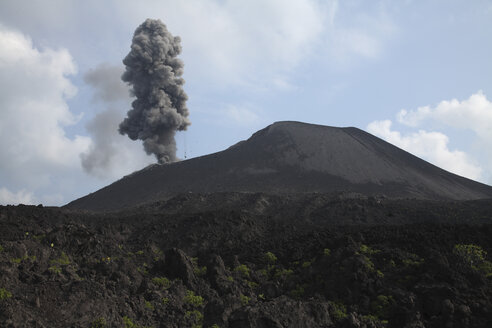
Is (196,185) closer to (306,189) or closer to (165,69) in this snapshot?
(306,189)

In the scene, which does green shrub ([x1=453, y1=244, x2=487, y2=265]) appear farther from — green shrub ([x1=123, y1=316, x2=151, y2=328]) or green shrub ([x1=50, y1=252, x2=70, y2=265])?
green shrub ([x1=50, y1=252, x2=70, y2=265])

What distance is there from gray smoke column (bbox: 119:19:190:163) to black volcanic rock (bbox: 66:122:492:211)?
18.7 ft

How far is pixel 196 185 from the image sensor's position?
61.8 metres

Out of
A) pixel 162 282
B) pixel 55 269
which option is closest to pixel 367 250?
pixel 162 282

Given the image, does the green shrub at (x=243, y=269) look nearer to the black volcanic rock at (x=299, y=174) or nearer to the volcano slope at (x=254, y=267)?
the volcano slope at (x=254, y=267)

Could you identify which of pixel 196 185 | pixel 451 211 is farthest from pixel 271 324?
pixel 196 185

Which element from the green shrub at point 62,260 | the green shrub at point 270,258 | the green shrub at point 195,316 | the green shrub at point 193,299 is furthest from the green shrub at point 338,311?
the green shrub at point 62,260

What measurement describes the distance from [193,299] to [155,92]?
59.6 metres

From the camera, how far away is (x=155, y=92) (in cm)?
7444

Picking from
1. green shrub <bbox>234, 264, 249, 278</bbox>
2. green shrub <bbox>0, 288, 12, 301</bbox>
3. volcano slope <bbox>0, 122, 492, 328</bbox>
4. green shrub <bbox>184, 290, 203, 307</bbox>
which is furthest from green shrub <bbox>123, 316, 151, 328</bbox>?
green shrub <bbox>234, 264, 249, 278</bbox>

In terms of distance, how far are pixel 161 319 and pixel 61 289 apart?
10.8 ft

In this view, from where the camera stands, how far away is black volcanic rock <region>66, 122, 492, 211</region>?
59.1 meters

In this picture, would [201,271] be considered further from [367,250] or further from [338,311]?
[367,250]

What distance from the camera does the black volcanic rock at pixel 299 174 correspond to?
194 ft
